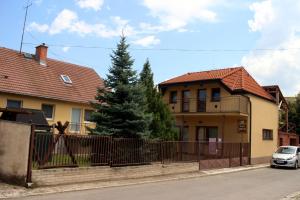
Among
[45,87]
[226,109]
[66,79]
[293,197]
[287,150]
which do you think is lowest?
[293,197]

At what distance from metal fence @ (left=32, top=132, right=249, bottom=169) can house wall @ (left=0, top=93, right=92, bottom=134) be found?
894 centimetres

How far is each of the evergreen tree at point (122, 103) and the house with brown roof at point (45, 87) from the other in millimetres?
3984

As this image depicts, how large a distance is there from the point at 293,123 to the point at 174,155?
1132 inches

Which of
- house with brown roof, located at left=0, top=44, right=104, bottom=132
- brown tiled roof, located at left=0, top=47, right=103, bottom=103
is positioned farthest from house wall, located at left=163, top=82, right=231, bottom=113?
house with brown roof, located at left=0, top=44, right=104, bottom=132

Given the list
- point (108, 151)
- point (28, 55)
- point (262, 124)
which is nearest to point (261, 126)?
point (262, 124)

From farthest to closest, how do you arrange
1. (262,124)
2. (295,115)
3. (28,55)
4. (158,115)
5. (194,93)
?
(295,115), (194,93), (262,124), (28,55), (158,115)

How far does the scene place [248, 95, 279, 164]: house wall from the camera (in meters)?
29.0

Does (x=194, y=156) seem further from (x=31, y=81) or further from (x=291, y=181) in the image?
(x=31, y=81)

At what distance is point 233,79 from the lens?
3091 cm

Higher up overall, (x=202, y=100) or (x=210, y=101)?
(x=202, y=100)

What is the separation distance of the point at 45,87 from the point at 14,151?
12.3 meters

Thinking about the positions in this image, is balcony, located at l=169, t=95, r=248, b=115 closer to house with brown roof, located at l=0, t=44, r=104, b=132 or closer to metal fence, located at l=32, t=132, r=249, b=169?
metal fence, located at l=32, t=132, r=249, b=169

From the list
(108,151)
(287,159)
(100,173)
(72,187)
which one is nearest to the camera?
(72,187)

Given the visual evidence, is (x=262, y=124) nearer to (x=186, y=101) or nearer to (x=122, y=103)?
(x=186, y=101)
